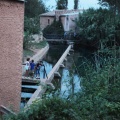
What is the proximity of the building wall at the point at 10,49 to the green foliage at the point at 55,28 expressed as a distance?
4260 centimetres

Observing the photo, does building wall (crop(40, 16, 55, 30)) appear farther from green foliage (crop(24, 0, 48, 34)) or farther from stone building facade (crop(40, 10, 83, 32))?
green foliage (crop(24, 0, 48, 34))

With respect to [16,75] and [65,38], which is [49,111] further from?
[65,38]

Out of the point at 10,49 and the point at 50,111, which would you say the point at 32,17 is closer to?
the point at 10,49

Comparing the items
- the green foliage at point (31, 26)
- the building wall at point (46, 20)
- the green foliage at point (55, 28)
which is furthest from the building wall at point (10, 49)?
the building wall at point (46, 20)

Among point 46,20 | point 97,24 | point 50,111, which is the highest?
point 46,20

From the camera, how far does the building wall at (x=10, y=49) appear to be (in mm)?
11328

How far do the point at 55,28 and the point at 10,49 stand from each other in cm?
4450

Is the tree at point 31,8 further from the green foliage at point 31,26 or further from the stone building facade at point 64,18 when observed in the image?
the green foliage at point 31,26

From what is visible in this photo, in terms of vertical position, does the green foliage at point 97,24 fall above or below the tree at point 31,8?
below

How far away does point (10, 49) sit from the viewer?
11.8 m

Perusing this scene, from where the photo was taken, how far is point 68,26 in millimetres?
55312

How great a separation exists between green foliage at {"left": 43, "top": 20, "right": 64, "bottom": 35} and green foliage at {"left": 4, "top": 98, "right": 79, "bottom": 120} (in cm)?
4783

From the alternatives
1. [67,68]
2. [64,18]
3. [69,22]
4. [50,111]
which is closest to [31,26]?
[67,68]

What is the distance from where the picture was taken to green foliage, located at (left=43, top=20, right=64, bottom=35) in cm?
5512
